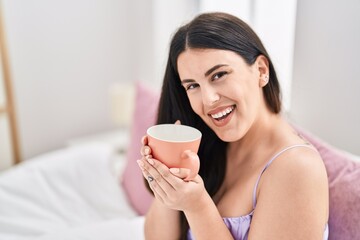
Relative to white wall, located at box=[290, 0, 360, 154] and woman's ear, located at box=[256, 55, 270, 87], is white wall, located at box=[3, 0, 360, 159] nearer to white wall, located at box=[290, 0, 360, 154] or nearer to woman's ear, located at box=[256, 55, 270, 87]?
white wall, located at box=[290, 0, 360, 154]

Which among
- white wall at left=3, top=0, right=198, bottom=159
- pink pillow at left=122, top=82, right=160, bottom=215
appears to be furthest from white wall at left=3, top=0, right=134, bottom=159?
pink pillow at left=122, top=82, right=160, bottom=215

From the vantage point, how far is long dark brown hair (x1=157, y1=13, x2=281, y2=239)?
0.81 metres

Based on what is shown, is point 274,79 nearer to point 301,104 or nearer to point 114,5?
point 301,104

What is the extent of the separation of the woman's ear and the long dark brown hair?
1 cm

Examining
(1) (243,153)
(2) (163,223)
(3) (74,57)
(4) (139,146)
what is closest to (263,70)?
(1) (243,153)

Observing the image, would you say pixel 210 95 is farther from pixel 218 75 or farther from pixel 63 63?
pixel 63 63

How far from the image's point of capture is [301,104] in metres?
1.22

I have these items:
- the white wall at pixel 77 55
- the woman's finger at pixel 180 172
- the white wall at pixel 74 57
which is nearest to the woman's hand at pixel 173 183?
the woman's finger at pixel 180 172

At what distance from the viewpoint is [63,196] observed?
4.91ft

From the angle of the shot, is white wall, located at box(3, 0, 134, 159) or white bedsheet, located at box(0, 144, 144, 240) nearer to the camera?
white bedsheet, located at box(0, 144, 144, 240)

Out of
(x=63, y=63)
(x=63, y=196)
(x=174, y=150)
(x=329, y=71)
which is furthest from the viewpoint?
(x=63, y=63)

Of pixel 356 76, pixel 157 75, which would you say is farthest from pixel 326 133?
pixel 157 75

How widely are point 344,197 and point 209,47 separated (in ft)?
1.60

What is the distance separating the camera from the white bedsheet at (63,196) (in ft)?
4.35
